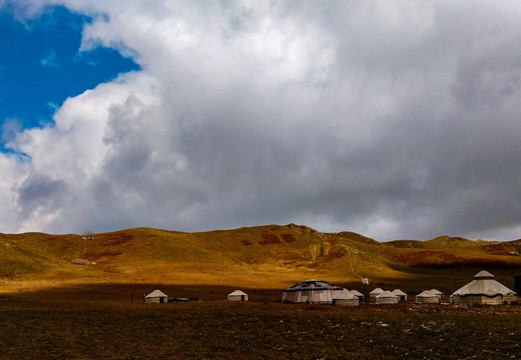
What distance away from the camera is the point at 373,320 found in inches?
1633

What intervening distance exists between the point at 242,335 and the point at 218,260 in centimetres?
11081

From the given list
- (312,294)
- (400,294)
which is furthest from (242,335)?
(400,294)

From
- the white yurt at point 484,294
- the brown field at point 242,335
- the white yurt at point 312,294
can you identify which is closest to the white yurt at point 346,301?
the white yurt at point 312,294

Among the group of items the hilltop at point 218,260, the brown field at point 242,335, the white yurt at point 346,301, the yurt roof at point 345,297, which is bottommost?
the brown field at point 242,335

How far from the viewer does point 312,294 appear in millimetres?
68812

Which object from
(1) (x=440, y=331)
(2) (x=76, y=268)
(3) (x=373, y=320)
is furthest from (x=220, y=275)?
(1) (x=440, y=331)

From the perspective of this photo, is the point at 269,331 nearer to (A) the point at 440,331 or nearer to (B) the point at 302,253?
(A) the point at 440,331

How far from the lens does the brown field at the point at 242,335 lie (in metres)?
29.0

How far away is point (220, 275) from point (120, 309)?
6290cm

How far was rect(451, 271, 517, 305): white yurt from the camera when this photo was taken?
2486 inches

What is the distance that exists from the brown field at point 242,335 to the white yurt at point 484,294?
22.2 metres

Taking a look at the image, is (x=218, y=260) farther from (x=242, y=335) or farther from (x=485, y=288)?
(x=242, y=335)

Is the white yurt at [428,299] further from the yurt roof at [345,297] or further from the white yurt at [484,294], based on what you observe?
the yurt roof at [345,297]

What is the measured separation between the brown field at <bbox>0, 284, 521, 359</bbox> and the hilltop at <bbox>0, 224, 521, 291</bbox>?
134 ft
